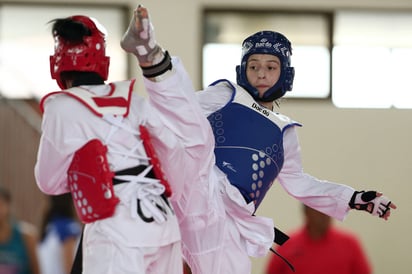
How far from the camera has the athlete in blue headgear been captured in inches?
164

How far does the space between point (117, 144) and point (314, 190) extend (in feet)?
4.16

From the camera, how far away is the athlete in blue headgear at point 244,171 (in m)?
4.17

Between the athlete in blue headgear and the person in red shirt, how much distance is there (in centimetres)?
120

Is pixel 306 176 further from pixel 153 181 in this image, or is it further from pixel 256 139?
pixel 153 181

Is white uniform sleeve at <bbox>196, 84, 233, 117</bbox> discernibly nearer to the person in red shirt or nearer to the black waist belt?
the black waist belt

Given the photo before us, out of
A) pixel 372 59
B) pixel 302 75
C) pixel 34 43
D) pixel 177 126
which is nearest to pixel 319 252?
pixel 177 126

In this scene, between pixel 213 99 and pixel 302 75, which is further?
pixel 302 75

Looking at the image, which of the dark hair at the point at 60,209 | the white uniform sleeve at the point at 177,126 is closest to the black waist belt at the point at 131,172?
the white uniform sleeve at the point at 177,126

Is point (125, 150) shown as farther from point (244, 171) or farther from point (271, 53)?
point (271, 53)

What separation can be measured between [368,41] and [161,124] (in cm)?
456

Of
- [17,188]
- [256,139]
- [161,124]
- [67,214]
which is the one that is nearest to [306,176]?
[256,139]

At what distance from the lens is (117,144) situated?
143 inches

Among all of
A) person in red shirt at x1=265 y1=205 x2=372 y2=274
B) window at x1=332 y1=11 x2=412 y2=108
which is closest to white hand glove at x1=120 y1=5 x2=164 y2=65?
person in red shirt at x1=265 y1=205 x2=372 y2=274

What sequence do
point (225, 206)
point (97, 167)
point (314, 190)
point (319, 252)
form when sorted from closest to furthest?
point (97, 167), point (225, 206), point (314, 190), point (319, 252)
